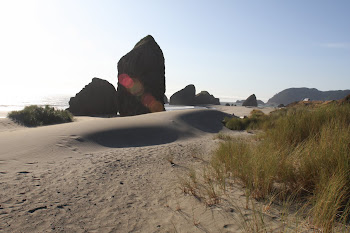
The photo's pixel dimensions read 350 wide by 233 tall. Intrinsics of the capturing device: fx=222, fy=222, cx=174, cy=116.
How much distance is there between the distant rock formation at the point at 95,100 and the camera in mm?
30844

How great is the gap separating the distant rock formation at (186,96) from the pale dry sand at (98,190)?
220 ft

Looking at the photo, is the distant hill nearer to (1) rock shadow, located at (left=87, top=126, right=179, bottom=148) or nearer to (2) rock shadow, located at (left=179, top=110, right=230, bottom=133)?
(2) rock shadow, located at (left=179, top=110, right=230, bottom=133)

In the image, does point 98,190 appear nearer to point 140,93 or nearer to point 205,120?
point 205,120

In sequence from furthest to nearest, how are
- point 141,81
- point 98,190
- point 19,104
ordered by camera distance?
point 19,104 → point 141,81 → point 98,190

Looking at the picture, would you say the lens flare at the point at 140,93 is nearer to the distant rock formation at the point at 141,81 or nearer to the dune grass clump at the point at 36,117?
the distant rock formation at the point at 141,81

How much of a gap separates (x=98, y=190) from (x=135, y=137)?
559 cm

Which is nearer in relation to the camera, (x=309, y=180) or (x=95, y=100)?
(x=309, y=180)

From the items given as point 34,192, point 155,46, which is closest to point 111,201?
point 34,192

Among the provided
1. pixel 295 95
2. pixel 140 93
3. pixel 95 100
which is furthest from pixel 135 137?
pixel 295 95

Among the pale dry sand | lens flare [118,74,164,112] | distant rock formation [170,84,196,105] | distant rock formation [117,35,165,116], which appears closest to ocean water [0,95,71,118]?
distant rock formation [117,35,165,116]

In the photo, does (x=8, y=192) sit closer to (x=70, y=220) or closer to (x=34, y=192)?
(x=34, y=192)

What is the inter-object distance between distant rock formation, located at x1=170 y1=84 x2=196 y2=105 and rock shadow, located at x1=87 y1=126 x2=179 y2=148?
64571 millimetres

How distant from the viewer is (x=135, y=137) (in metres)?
9.71

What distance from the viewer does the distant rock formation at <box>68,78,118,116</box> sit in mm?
30844
